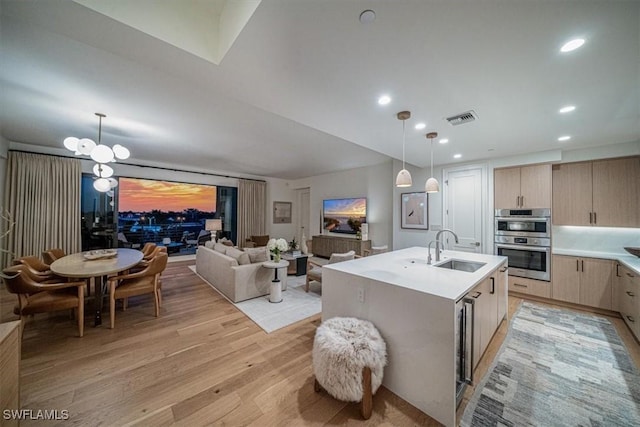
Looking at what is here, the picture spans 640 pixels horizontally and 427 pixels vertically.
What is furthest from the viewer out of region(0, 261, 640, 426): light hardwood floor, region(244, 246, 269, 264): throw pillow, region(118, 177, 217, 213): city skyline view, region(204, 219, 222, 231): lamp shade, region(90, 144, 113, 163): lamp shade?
region(204, 219, 222, 231): lamp shade

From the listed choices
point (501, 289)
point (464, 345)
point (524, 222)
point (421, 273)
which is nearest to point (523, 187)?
point (524, 222)

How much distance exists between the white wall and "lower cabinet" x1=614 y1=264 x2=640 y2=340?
3.52 m

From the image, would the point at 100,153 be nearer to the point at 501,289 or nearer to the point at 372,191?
the point at 372,191

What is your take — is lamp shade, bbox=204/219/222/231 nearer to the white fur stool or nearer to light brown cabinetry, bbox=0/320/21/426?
light brown cabinetry, bbox=0/320/21/426

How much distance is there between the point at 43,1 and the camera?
113cm

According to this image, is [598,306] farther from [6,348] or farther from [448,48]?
[6,348]

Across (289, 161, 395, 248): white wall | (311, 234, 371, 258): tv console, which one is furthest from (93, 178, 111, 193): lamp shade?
(289, 161, 395, 248): white wall

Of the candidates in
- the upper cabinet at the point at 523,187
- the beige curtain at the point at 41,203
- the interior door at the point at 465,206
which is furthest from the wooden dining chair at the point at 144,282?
the upper cabinet at the point at 523,187

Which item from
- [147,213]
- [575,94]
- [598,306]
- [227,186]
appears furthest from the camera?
[227,186]

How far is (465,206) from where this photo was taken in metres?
4.31

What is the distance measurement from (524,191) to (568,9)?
3.49 metres

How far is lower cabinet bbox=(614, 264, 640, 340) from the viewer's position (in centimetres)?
250

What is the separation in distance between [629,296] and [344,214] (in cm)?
511

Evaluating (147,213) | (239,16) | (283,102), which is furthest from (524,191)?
(147,213)
